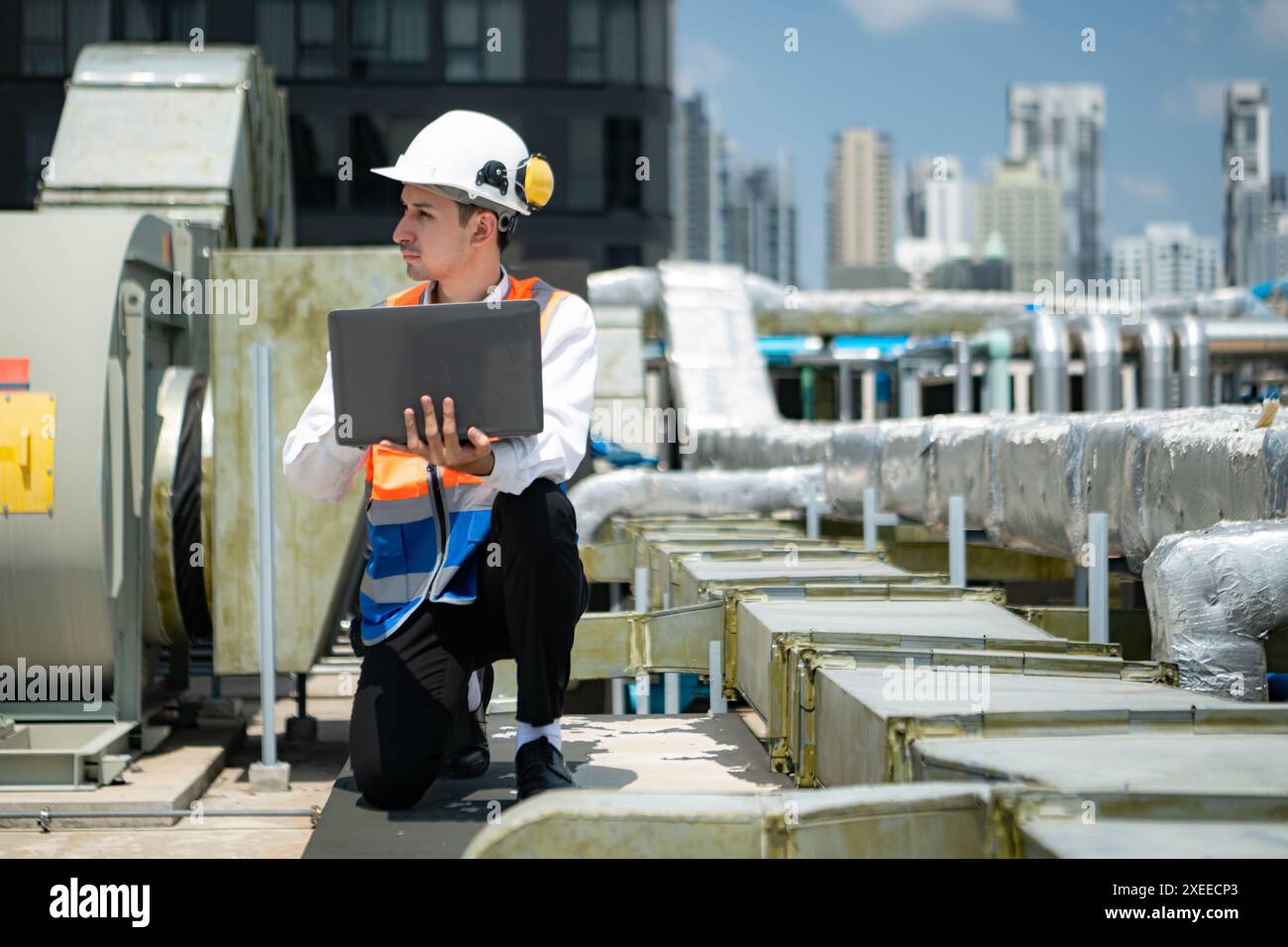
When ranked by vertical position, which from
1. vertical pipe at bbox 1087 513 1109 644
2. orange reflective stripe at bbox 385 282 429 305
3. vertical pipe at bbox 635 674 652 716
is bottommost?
vertical pipe at bbox 635 674 652 716

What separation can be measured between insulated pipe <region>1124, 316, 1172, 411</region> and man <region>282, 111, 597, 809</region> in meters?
16.3

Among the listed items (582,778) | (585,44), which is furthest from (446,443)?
(585,44)

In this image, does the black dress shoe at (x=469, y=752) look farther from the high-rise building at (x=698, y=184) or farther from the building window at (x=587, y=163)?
the high-rise building at (x=698, y=184)

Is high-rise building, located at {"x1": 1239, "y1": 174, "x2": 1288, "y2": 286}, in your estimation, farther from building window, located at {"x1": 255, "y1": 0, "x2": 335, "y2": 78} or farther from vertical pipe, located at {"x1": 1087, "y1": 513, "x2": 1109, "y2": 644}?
vertical pipe, located at {"x1": 1087, "y1": 513, "x2": 1109, "y2": 644}


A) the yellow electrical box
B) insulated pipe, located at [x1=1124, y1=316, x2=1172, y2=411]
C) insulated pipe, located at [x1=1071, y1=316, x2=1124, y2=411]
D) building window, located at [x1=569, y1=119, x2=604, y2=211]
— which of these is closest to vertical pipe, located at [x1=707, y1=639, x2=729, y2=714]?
the yellow electrical box

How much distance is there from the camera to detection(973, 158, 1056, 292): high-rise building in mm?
162125

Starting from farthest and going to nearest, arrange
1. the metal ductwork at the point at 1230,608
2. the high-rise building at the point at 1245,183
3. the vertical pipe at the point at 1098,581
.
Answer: the high-rise building at the point at 1245,183, the vertical pipe at the point at 1098,581, the metal ductwork at the point at 1230,608

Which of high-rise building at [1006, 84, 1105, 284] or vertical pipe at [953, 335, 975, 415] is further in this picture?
high-rise building at [1006, 84, 1105, 284]

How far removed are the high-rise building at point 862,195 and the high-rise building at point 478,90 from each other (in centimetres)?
15798

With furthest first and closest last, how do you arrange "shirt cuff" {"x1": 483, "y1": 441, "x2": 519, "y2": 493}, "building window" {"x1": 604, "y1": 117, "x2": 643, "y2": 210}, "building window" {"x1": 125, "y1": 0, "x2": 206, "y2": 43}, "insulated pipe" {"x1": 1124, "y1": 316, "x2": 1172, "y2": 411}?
"building window" {"x1": 604, "y1": 117, "x2": 643, "y2": 210}
"building window" {"x1": 125, "y1": 0, "x2": 206, "y2": 43}
"insulated pipe" {"x1": 1124, "y1": 316, "x2": 1172, "y2": 411}
"shirt cuff" {"x1": 483, "y1": 441, "x2": 519, "y2": 493}

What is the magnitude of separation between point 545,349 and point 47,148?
28.3 meters

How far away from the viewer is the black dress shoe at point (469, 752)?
3666mm

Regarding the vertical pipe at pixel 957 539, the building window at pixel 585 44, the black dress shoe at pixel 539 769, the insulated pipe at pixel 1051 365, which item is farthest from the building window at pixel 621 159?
the black dress shoe at pixel 539 769
